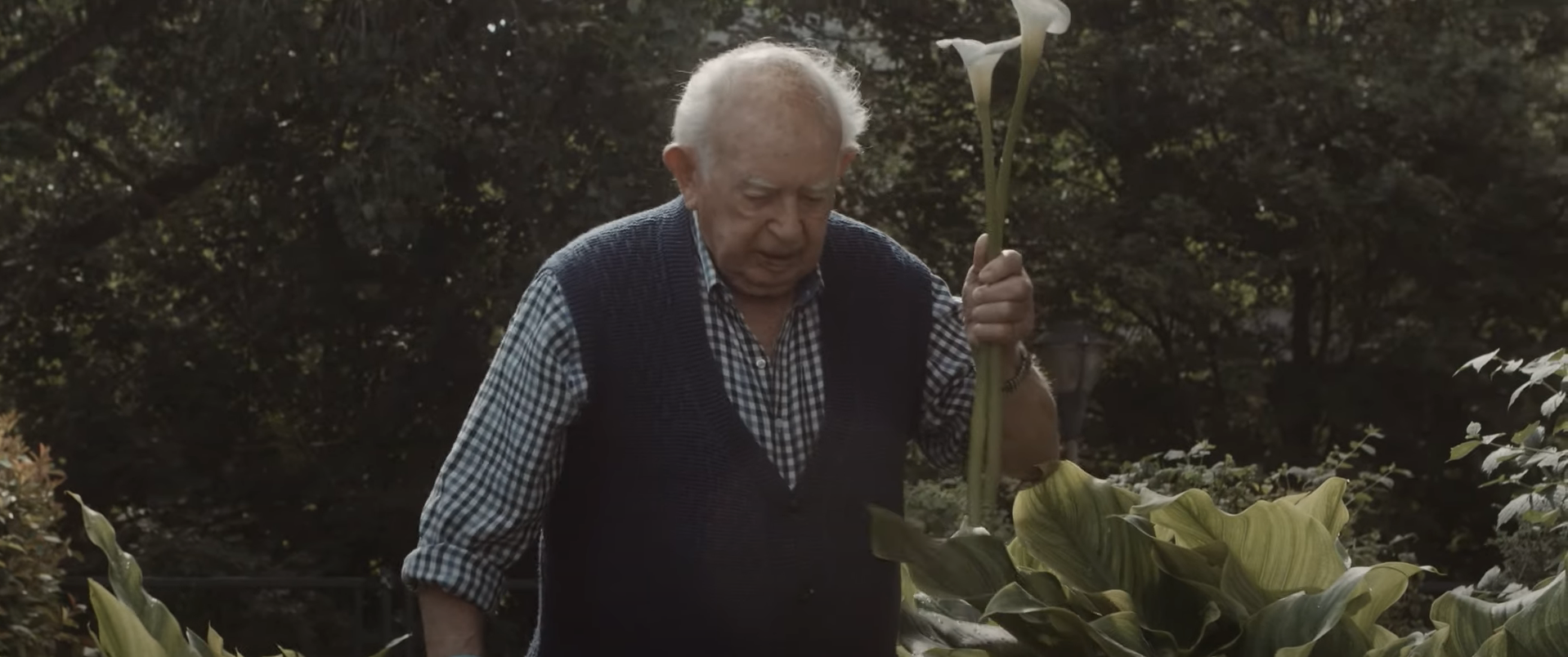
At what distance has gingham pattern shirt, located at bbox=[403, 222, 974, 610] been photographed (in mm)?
1972

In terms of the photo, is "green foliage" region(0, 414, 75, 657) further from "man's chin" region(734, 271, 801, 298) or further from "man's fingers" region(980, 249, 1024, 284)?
"man's fingers" region(980, 249, 1024, 284)

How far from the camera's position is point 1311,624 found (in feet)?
5.27

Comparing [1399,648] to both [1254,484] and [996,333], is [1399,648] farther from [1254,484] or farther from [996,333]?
[1254,484]

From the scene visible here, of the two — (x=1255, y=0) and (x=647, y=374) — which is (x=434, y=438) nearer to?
(x=1255, y=0)

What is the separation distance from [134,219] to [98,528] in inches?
374

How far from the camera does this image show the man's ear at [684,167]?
6.63 feet

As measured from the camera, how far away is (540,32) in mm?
9039

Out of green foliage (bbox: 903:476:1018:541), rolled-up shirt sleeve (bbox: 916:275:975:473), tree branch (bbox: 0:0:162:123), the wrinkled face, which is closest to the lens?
the wrinkled face

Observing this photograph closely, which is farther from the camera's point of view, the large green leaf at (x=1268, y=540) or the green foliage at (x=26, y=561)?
the green foliage at (x=26, y=561)

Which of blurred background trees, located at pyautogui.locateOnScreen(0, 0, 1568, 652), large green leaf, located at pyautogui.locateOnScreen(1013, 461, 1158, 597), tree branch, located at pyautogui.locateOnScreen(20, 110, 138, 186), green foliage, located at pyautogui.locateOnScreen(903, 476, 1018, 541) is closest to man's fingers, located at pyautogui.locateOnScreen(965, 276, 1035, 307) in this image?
large green leaf, located at pyautogui.locateOnScreen(1013, 461, 1158, 597)

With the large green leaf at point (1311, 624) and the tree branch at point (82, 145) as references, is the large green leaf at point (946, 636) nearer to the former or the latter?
the large green leaf at point (1311, 624)

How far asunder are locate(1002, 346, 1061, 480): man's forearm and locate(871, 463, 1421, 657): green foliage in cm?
27

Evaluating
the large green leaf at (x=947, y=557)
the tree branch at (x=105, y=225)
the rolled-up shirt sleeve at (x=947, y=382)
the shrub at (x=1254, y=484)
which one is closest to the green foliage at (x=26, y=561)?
the shrub at (x=1254, y=484)

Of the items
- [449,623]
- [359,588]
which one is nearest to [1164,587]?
[449,623]
